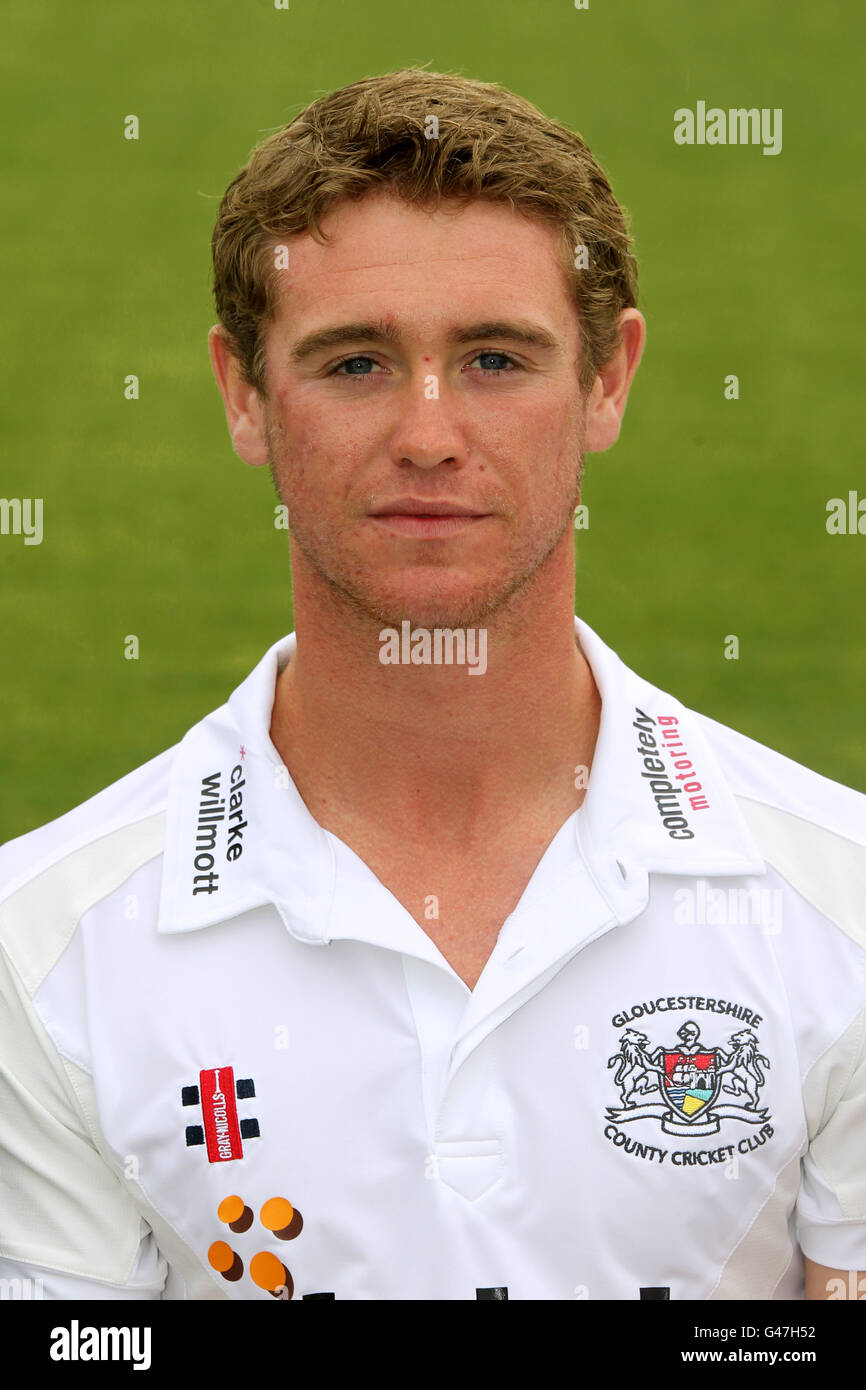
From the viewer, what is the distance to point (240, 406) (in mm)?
3143

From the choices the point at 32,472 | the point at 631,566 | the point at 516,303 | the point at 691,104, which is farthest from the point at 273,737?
the point at 691,104

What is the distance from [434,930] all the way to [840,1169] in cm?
75

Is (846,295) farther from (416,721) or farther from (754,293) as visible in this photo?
(416,721)

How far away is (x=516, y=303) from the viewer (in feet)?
9.20

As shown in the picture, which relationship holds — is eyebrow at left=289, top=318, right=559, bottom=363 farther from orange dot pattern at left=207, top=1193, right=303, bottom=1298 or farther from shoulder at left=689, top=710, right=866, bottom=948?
orange dot pattern at left=207, top=1193, right=303, bottom=1298

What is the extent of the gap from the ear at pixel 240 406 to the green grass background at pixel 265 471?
399 centimetres

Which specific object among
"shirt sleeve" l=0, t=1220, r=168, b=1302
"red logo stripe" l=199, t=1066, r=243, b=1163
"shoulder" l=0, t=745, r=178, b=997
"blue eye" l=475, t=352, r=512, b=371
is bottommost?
"shirt sleeve" l=0, t=1220, r=168, b=1302

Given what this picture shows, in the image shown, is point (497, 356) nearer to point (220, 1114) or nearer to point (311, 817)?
point (311, 817)

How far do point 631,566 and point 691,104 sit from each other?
277cm

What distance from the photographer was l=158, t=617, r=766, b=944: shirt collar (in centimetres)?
282

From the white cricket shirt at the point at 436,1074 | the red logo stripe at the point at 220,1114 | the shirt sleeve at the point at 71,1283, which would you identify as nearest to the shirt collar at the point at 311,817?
the white cricket shirt at the point at 436,1074

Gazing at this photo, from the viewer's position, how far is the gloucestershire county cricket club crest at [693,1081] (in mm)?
2773

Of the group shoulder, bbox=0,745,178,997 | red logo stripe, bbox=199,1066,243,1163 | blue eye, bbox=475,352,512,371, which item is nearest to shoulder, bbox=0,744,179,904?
shoulder, bbox=0,745,178,997

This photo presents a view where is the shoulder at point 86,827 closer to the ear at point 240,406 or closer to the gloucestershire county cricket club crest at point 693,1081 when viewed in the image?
the ear at point 240,406
